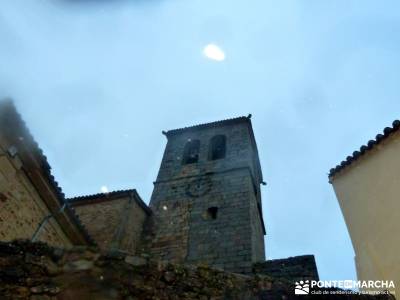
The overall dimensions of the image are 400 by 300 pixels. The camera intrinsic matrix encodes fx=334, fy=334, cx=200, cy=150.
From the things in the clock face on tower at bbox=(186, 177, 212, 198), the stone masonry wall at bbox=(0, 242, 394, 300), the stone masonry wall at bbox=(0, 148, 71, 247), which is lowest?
the stone masonry wall at bbox=(0, 242, 394, 300)

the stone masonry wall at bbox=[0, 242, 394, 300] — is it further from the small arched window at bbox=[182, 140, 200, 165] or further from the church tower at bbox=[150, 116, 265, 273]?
the small arched window at bbox=[182, 140, 200, 165]

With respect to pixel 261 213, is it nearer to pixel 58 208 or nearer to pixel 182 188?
pixel 182 188

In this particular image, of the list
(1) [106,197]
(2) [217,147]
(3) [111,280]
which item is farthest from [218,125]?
(3) [111,280]

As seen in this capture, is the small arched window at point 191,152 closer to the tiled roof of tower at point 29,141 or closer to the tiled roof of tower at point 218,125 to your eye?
the tiled roof of tower at point 218,125

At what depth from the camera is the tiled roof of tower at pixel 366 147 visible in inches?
212

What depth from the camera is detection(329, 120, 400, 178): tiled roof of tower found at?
5387 millimetres

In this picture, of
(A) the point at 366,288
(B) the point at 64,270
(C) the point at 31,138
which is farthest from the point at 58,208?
(A) the point at 366,288

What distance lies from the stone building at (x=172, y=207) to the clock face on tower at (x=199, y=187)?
41mm

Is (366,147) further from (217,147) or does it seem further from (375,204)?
(217,147)

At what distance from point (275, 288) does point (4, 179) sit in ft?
15.9

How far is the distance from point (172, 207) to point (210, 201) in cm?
147

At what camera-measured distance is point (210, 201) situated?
12.1m

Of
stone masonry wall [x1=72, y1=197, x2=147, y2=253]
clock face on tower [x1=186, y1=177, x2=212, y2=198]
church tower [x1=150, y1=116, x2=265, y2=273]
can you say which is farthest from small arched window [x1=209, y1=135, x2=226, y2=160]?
stone masonry wall [x1=72, y1=197, x2=147, y2=253]

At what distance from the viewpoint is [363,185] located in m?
5.84
